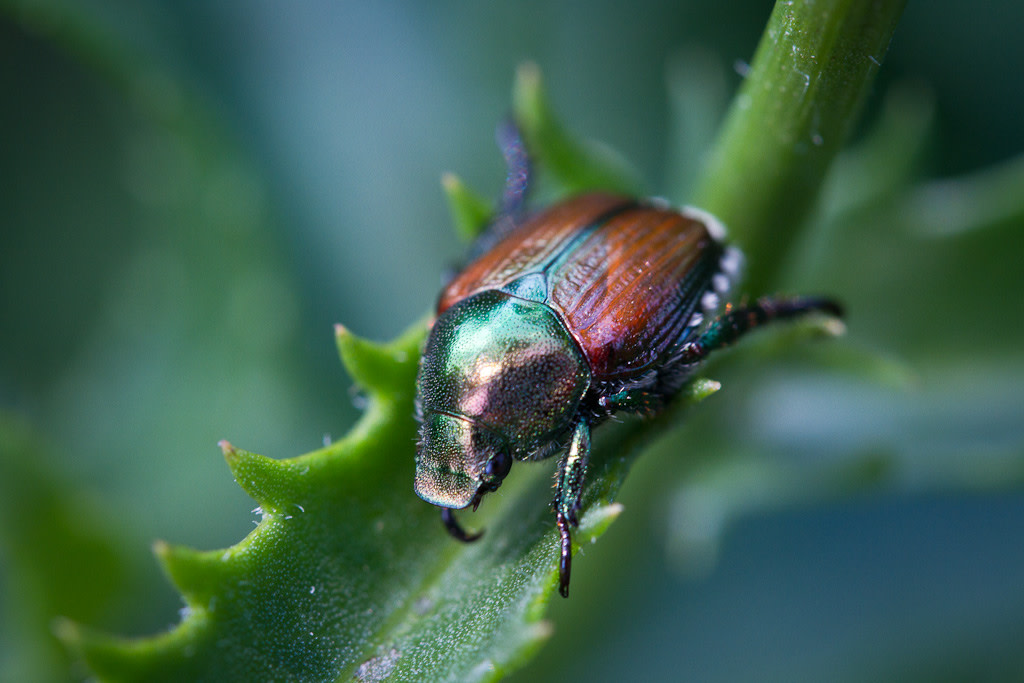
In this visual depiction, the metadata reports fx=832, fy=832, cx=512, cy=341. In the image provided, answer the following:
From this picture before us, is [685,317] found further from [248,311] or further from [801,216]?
[248,311]

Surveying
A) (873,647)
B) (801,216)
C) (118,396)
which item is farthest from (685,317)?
(118,396)

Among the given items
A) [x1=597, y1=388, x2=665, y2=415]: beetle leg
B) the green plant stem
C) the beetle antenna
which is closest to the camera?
the green plant stem

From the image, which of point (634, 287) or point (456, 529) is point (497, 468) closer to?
point (456, 529)

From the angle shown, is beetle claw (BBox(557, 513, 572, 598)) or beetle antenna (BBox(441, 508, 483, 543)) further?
beetle antenna (BBox(441, 508, 483, 543))

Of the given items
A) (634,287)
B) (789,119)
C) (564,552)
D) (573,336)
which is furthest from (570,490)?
(789,119)

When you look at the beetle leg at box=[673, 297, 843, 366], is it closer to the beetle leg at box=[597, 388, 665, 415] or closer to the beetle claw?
the beetle leg at box=[597, 388, 665, 415]

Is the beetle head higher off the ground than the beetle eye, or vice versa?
the beetle head

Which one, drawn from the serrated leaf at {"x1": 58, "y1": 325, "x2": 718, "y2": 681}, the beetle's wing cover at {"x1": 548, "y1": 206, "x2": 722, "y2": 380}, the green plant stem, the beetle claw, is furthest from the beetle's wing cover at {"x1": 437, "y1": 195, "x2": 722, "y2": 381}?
the beetle claw
